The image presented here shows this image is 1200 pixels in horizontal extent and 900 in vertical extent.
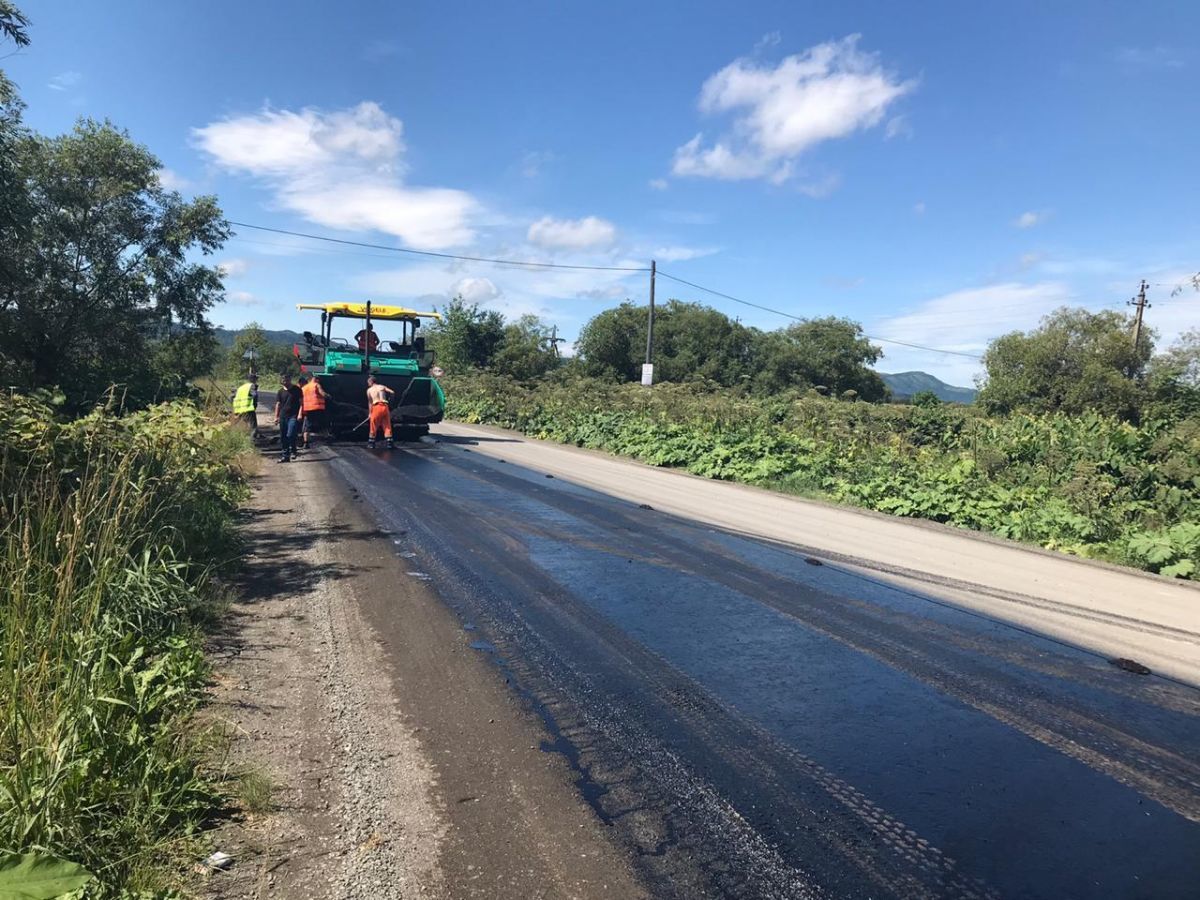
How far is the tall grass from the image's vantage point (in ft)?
8.96

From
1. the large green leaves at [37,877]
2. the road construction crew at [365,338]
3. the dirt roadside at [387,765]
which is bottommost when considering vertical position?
the dirt roadside at [387,765]

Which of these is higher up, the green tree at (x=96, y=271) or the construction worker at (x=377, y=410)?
the green tree at (x=96, y=271)

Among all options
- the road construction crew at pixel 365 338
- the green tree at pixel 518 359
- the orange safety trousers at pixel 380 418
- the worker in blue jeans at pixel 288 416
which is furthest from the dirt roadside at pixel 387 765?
the green tree at pixel 518 359

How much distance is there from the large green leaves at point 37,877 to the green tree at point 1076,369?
36.6 meters

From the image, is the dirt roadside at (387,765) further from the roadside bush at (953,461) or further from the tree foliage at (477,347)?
the tree foliage at (477,347)

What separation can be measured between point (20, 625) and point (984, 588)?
7.33 m

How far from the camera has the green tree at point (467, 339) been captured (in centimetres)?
4009

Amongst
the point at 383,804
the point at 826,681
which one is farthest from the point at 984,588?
the point at 383,804

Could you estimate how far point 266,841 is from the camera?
113 inches

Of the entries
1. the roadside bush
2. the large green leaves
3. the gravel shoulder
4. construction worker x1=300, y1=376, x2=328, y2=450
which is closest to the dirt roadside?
the large green leaves

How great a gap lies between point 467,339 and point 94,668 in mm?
37466

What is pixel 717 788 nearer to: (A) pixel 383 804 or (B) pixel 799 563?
(A) pixel 383 804

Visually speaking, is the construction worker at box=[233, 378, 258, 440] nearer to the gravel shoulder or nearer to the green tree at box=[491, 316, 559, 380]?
the gravel shoulder

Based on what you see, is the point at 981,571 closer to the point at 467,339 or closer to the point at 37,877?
the point at 37,877
